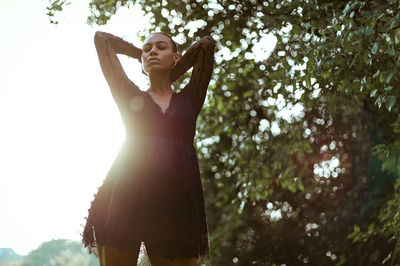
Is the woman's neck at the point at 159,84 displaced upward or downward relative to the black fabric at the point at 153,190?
upward

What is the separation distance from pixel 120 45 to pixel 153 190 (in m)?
0.92

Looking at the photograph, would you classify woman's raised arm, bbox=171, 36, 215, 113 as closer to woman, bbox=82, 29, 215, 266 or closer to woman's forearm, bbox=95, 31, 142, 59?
woman, bbox=82, 29, 215, 266

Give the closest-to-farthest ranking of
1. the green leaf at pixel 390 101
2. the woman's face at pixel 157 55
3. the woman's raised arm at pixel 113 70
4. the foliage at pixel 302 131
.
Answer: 1. the woman's raised arm at pixel 113 70
2. the woman's face at pixel 157 55
3. the green leaf at pixel 390 101
4. the foliage at pixel 302 131

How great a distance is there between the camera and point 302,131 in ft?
34.3

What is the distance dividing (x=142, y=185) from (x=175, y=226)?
0.27 metres

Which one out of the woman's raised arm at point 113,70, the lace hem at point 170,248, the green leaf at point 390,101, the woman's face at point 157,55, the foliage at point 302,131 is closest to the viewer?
the lace hem at point 170,248

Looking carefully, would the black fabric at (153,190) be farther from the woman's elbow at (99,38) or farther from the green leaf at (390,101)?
Result: the green leaf at (390,101)

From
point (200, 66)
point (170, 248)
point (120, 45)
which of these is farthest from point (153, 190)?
point (120, 45)

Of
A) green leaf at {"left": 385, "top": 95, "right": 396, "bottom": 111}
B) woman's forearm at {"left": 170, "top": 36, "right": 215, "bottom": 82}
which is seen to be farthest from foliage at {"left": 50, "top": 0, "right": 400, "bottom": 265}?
woman's forearm at {"left": 170, "top": 36, "right": 215, "bottom": 82}

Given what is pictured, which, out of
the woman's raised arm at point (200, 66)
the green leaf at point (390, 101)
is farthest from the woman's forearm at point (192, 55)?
the green leaf at point (390, 101)

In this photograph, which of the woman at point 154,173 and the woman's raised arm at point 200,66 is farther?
the woman's raised arm at point 200,66

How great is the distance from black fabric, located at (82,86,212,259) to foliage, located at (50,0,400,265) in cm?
269

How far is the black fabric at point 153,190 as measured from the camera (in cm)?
287

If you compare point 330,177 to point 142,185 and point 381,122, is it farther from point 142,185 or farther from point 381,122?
point 142,185
